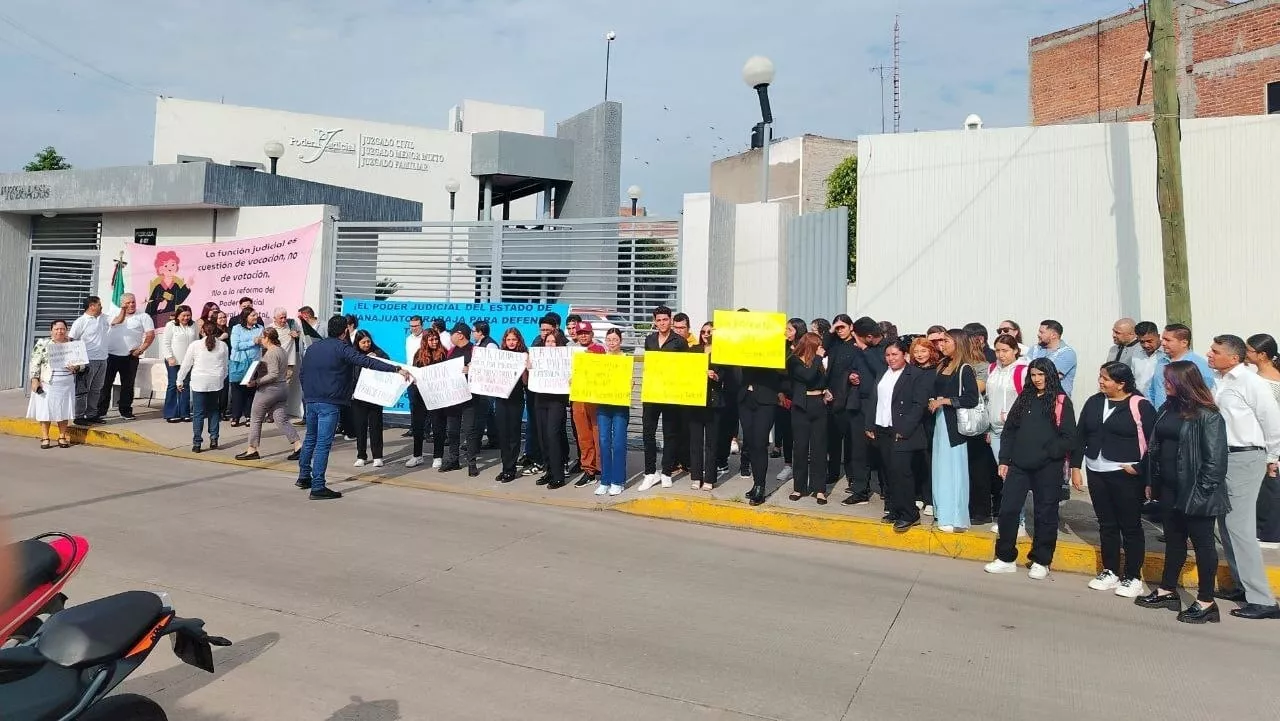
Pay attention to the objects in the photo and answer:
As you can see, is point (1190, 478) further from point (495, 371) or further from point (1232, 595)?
point (495, 371)

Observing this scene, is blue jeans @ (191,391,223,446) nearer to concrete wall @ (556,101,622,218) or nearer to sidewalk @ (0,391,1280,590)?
sidewalk @ (0,391,1280,590)

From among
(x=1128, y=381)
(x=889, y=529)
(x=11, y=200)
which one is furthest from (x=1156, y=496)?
(x=11, y=200)

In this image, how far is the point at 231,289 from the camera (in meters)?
14.9

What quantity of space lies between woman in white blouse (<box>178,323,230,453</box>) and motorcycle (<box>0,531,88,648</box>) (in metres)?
8.25

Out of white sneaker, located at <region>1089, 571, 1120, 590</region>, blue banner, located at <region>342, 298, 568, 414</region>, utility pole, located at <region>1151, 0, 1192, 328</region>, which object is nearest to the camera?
white sneaker, located at <region>1089, 571, 1120, 590</region>

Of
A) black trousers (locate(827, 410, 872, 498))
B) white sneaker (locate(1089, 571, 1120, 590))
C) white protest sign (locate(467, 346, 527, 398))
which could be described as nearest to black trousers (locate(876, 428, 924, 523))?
black trousers (locate(827, 410, 872, 498))

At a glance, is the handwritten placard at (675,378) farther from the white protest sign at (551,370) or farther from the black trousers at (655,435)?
the white protest sign at (551,370)

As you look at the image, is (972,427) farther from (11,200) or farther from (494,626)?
(11,200)

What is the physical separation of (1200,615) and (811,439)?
3772 mm

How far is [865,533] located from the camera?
7848 millimetres

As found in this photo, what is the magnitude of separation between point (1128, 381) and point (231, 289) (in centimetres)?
1376

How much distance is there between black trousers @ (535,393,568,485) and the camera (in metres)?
9.58

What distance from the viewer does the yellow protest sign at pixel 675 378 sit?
9109 millimetres

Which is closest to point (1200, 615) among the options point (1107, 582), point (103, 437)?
point (1107, 582)
